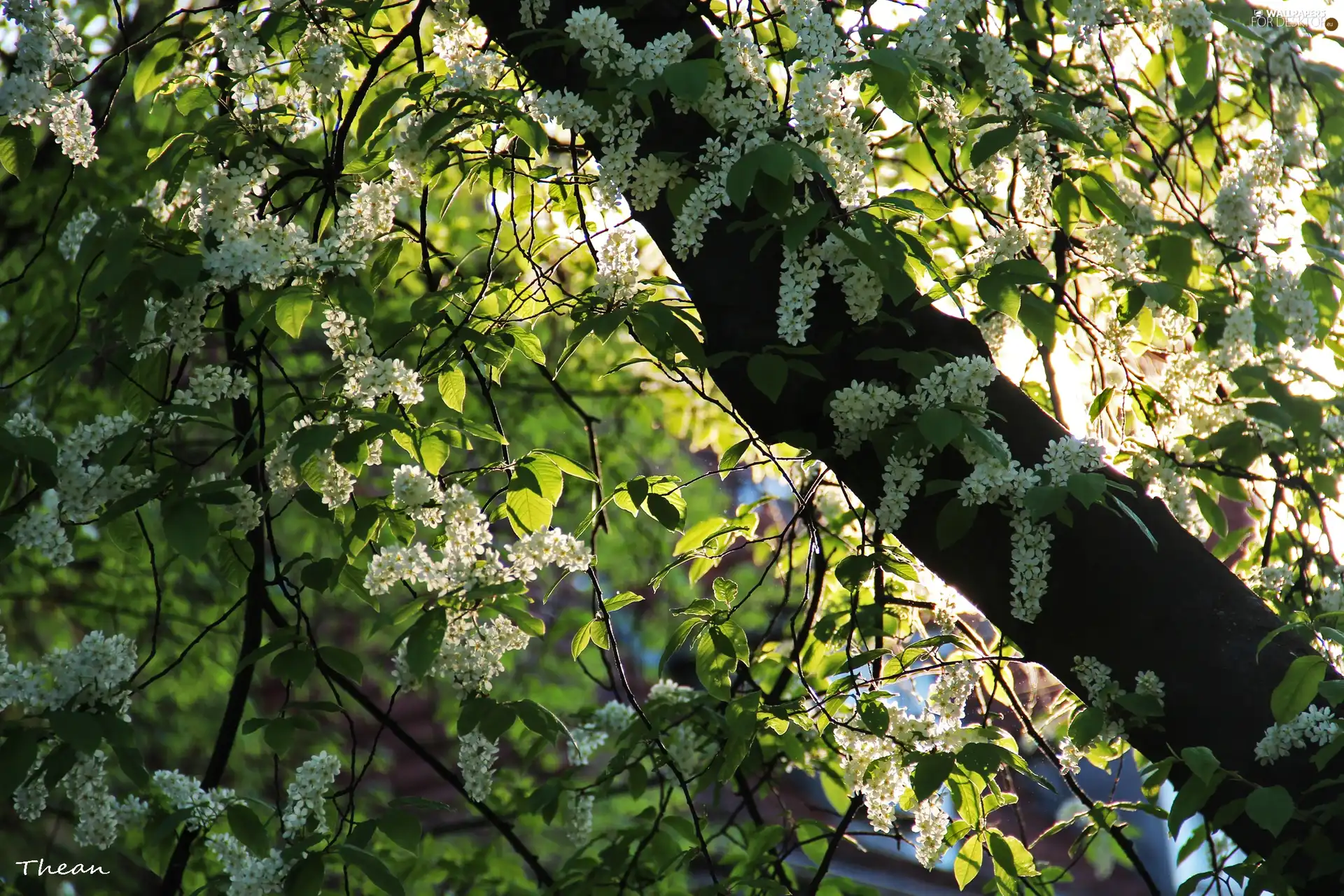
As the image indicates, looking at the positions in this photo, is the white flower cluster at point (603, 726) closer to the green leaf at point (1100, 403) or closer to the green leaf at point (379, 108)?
the green leaf at point (1100, 403)

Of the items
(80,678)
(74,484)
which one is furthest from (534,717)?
(74,484)

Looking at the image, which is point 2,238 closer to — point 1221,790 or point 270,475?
point 270,475

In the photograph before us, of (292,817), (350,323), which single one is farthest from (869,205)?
(292,817)

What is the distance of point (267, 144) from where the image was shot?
1.94 metres

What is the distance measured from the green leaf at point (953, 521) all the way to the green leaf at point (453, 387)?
92 cm

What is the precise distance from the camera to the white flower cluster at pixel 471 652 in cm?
160

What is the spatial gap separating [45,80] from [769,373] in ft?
4.38

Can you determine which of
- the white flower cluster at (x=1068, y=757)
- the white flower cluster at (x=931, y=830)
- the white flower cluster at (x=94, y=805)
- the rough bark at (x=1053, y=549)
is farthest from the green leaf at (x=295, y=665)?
the white flower cluster at (x=1068, y=757)

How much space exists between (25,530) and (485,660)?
0.69 meters

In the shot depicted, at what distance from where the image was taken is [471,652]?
164 cm

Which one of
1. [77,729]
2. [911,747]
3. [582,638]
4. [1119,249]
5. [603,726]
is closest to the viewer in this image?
[77,729]

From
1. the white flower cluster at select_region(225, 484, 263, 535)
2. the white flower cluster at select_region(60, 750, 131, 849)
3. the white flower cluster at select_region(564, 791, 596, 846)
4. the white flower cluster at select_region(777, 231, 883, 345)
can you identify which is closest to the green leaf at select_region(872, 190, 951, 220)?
the white flower cluster at select_region(777, 231, 883, 345)

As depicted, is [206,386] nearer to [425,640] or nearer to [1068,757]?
[425,640]

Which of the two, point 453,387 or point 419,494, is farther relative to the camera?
point 453,387
